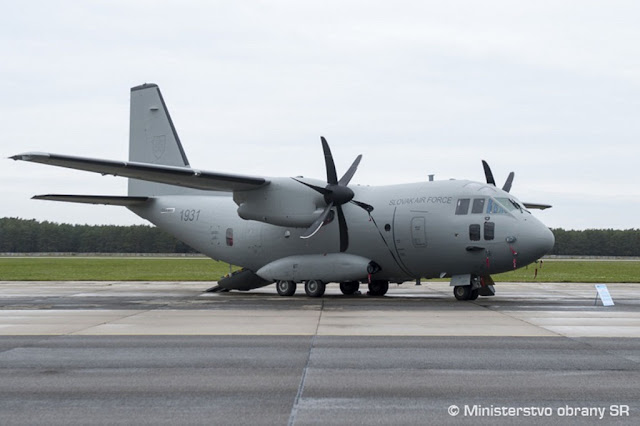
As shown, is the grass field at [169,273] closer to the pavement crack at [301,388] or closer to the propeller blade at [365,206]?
the propeller blade at [365,206]

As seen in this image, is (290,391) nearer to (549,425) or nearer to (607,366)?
(549,425)

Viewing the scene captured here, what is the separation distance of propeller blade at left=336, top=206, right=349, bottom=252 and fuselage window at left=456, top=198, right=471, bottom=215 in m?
4.11

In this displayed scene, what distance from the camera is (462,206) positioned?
24.3 metres

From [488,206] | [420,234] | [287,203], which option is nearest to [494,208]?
[488,206]

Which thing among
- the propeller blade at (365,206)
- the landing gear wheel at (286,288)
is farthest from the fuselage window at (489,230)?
the landing gear wheel at (286,288)

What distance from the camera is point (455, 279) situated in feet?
81.5

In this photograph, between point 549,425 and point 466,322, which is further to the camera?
point 466,322

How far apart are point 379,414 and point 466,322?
10089mm

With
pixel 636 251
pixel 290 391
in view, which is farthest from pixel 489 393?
pixel 636 251

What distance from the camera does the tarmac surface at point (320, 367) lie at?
809cm

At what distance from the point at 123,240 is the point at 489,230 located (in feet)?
367

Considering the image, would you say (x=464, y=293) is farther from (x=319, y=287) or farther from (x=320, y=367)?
(x=320, y=367)

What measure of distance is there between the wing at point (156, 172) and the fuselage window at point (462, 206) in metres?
6.74

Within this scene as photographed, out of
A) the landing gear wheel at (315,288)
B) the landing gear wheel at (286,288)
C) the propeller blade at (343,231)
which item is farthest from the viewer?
the landing gear wheel at (286,288)
